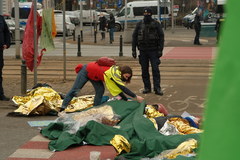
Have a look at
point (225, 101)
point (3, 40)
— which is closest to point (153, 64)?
point (3, 40)

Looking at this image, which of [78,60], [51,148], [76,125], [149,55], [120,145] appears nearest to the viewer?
[120,145]

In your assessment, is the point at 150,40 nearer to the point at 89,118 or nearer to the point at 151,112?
the point at 151,112

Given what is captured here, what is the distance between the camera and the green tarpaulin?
616 cm

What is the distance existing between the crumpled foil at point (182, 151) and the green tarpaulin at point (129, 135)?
168mm

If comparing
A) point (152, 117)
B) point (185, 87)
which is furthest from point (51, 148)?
point (185, 87)

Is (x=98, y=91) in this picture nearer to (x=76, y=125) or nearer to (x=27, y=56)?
(x=76, y=125)

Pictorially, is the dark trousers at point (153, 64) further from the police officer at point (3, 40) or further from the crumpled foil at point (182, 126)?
the crumpled foil at point (182, 126)

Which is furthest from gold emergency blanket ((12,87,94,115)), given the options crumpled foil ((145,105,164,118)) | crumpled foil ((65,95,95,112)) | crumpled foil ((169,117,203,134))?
crumpled foil ((169,117,203,134))

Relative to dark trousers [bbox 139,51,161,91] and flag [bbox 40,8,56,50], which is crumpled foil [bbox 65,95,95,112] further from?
flag [bbox 40,8,56,50]

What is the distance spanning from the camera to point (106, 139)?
6910 millimetres

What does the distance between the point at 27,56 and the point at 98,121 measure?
181 inches

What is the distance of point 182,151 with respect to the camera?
5805 millimetres

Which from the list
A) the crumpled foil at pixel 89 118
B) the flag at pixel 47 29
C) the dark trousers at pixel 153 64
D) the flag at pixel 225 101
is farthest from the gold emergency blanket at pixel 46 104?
the flag at pixel 225 101

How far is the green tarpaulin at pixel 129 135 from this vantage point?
20.2 feet
